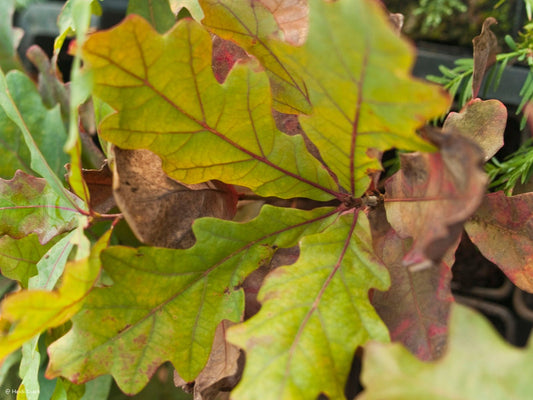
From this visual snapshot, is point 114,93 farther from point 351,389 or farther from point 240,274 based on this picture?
point 351,389

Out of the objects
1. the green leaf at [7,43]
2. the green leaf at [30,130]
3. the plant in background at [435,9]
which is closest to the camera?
the green leaf at [30,130]

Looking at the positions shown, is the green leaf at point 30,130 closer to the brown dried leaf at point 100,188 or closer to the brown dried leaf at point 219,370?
the brown dried leaf at point 100,188

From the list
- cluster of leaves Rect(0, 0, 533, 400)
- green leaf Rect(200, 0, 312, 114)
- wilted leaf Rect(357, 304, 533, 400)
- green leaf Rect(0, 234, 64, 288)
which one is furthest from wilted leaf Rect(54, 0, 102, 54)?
wilted leaf Rect(357, 304, 533, 400)

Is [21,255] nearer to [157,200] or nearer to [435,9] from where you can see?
[157,200]

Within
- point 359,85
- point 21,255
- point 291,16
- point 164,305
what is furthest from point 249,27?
point 21,255

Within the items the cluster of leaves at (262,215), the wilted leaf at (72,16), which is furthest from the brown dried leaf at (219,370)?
the wilted leaf at (72,16)
